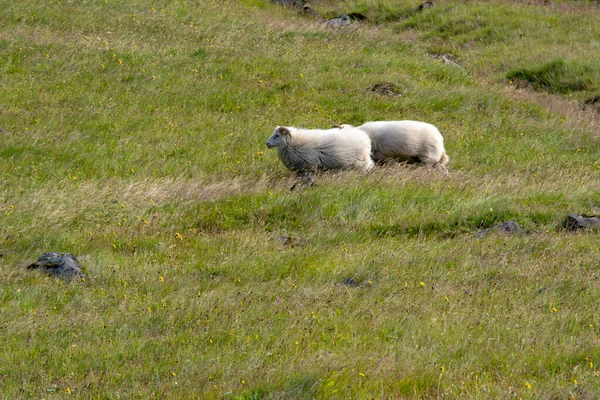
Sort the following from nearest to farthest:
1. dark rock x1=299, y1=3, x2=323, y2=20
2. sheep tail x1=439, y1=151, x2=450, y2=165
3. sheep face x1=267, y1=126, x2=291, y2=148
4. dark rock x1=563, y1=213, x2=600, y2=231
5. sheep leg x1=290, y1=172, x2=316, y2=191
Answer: dark rock x1=563, y1=213, x2=600, y2=231 → sheep leg x1=290, y1=172, x2=316, y2=191 → sheep face x1=267, y1=126, x2=291, y2=148 → sheep tail x1=439, y1=151, x2=450, y2=165 → dark rock x1=299, y1=3, x2=323, y2=20

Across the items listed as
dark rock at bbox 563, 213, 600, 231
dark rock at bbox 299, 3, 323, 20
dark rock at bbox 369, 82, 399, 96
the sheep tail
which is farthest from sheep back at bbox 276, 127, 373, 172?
dark rock at bbox 299, 3, 323, 20

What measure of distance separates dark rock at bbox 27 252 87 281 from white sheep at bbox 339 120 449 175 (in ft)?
24.9

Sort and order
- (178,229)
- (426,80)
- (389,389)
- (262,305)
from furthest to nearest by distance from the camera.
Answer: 1. (426,80)
2. (178,229)
3. (262,305)
4. (389,389)

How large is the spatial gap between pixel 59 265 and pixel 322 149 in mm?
7059

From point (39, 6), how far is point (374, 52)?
438 inches

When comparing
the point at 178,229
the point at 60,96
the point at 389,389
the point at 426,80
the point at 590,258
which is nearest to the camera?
the point at 389,389

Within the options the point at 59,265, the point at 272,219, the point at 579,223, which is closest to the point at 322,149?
the point at 272,219

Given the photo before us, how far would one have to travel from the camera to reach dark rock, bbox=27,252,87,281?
10469mm

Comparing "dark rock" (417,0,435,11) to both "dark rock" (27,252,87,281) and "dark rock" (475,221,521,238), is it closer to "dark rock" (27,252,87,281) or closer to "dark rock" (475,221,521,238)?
"dark rock" (475,221,521,238)

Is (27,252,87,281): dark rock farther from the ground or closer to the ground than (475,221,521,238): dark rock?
farther from the ground

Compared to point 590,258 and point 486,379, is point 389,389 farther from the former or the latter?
point 590,258

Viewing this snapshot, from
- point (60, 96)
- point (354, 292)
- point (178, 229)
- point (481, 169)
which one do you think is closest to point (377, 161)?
point (481, 169)

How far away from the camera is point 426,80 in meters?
25.4

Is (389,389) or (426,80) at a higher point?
(389,389)
